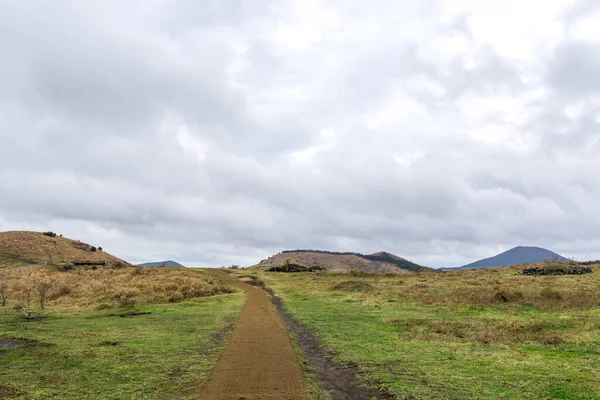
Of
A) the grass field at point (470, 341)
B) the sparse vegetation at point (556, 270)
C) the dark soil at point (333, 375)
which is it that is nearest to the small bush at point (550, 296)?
the grass field at point (470, 341)

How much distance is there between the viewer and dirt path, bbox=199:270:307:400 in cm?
1073

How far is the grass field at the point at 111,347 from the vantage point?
11.4 metres

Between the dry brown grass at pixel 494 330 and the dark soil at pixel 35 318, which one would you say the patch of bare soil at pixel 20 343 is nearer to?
the dark soil at pixel 35 318

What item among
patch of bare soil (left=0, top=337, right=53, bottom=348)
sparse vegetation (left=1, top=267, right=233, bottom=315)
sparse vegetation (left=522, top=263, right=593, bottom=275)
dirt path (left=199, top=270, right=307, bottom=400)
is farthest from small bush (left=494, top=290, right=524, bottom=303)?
patch of bare soil (left=0, top=337, right=53, bottom=348)

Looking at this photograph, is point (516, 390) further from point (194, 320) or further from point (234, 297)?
point (234, 297)

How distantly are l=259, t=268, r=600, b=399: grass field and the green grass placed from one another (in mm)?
5567

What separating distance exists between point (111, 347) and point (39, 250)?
3089 inches

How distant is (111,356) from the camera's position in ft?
50.1

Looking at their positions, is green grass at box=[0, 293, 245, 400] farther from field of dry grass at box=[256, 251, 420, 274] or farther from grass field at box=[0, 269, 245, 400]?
field of dry grass at box=[256, 251, 420, 274]

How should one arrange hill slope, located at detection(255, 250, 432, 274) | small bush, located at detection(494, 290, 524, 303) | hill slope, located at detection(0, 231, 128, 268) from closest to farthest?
small bush, located at detection(494, 290, 524, 303) < hill slope, located at detection(0, 231, 128, 268) < hill slope, located at detection(255, 250, 432, 274)

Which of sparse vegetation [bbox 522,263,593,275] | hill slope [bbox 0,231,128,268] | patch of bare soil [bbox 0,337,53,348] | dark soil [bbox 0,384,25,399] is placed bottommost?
dark soil [bbox 0,384,25,399]

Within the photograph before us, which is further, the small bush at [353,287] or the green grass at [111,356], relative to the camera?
the small bush at [353,287]

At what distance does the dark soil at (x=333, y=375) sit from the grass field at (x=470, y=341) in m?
0.43

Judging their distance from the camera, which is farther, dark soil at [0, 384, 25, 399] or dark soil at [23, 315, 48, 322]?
dark soil at [23, 315, 48, 322]
